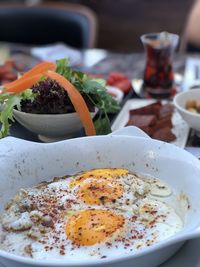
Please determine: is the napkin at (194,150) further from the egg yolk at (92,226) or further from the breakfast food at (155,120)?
the egg yolk at (92,226)

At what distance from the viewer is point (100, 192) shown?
111 centimetres

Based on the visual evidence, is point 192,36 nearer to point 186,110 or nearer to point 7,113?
point 186,110

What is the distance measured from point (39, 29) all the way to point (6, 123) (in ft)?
6.87

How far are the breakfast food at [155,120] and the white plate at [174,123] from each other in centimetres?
3

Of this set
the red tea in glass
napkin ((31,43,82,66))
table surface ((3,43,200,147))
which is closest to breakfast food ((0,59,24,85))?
table surface ((3,43,200,147))

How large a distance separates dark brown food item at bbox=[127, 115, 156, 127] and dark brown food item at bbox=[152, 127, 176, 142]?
0.04 metres

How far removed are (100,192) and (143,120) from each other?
519 millimetres

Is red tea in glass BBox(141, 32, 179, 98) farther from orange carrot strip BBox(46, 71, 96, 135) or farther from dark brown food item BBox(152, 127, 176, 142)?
orange carrot strip BBox(46, 71, 96, 135)

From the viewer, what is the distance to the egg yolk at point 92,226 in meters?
0.95

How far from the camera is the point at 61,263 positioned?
32.3 inches

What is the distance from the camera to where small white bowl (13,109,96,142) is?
1.47 m

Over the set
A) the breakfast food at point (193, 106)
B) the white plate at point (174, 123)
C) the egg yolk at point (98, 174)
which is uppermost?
the egg yolk at point (98, 174)

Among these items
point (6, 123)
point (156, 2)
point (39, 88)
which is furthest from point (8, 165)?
point (156, 2)

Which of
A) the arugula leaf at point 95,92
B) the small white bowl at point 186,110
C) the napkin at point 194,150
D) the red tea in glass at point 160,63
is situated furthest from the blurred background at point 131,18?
the napkin at point 194,150
